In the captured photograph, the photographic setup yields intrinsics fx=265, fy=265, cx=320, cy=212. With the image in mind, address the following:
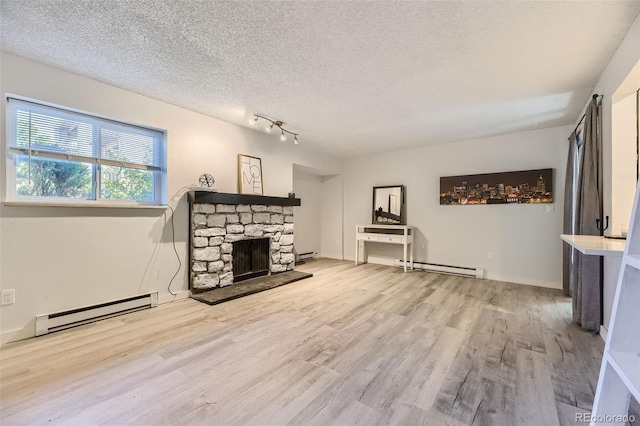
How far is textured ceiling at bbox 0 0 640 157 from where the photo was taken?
5.52 feet

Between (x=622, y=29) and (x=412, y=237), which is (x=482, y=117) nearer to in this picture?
(x=622, y=29)

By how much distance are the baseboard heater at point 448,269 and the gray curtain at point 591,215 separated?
1.95 meters

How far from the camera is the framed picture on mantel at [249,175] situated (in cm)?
400

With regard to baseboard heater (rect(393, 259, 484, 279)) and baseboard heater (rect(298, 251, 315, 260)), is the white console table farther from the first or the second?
baseboard heater (rect(298, 251, 315, 260))

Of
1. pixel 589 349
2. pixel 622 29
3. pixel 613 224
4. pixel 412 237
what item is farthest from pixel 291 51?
pixel 412 237

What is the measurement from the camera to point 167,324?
2582 mm

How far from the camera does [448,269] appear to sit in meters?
4.79

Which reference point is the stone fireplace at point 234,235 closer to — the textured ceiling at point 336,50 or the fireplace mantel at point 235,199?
the fireplace mantel at point 235,199

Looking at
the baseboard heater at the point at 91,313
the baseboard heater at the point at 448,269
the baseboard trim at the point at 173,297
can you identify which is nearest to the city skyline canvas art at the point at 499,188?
the baseboard heater at the point at 448,269

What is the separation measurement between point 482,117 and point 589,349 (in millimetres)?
2752

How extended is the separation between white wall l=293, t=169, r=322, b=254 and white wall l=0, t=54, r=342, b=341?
220 centimetres

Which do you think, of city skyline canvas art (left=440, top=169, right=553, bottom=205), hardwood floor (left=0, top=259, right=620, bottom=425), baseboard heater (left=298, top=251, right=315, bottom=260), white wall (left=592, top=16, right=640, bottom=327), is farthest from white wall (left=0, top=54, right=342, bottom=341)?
white wall (left=592, top=16, right=640, bottom=327)

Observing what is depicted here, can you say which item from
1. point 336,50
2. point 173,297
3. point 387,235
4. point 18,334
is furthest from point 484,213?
point 18,334

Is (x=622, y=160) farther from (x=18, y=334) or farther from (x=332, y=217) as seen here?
(x=18, y=334)
